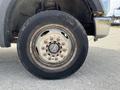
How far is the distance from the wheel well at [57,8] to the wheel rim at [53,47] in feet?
1.86

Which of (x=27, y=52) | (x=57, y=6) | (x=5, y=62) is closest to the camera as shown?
(x=27, y=52)

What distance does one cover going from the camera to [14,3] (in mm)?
4742

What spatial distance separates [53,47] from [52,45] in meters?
0.03

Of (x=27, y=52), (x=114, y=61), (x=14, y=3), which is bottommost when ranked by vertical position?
(x=114, y=61)

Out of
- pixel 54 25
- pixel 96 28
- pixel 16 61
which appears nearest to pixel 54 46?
pixel 54 25

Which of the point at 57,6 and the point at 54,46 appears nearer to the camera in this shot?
the point at 54,46

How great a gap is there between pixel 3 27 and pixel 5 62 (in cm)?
122

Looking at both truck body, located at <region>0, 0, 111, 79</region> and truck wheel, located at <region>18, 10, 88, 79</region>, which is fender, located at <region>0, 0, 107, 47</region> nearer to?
truck body, located at <region>0, 0, 111, 79</region>

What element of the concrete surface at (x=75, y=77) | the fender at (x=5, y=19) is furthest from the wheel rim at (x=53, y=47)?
the fender at (x=5, y=19)

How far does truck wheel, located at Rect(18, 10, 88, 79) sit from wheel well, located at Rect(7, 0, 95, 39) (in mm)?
499

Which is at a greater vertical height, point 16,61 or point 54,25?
point 54,25

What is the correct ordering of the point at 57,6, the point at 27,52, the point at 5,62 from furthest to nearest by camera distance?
the point at 5,62 → the point at 57,6 → the point at 27,52

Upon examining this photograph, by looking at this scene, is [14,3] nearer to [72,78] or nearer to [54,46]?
[54,46]

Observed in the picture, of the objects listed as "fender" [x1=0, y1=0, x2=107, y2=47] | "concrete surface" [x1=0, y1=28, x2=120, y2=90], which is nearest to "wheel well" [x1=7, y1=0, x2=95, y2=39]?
"fender" [x1=0, y1=0, x2=107, y2=47]
